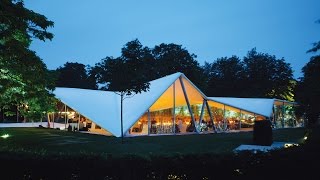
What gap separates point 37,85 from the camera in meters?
12.8

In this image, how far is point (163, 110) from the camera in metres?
24.0

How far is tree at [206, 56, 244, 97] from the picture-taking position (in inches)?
2253

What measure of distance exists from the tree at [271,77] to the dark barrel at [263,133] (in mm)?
40510

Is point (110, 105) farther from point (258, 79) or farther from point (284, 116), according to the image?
point (258, 79)

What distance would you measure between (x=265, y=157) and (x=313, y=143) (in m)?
1.70

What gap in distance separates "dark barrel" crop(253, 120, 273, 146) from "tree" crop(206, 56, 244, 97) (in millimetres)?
40657

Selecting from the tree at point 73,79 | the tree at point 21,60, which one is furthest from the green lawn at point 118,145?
the tree at point 73,79

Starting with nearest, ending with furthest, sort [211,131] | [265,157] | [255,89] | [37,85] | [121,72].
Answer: [265,157] < [37,85] < [121,72] < [211,131] < [255,89]

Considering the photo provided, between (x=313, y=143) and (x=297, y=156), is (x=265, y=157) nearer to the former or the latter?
(x=297, y=156)

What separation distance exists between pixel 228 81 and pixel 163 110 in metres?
35.9

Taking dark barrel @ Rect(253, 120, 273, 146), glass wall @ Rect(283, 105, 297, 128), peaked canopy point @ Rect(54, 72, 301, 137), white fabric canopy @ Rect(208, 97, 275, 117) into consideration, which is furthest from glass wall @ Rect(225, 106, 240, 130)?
dark barrel @ Rect(253, 120, 273, 146)

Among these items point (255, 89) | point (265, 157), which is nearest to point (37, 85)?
point (265, 157)

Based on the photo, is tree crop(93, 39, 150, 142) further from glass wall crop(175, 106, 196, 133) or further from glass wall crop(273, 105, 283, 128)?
glass wall crop(273, 105, 283, 128)

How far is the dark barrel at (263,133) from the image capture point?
15.7 meters
